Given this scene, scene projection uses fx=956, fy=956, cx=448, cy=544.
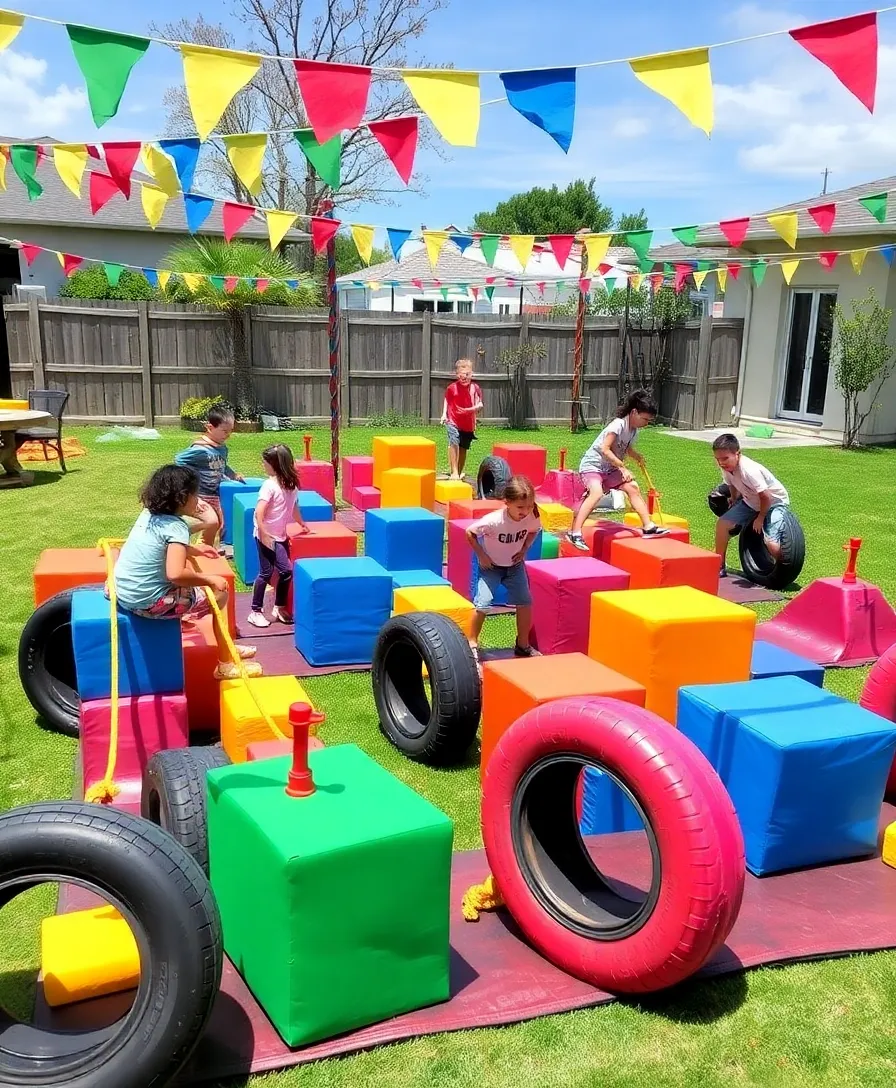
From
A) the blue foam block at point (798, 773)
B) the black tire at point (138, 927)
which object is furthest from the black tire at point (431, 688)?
the black tire at point (138, 927)

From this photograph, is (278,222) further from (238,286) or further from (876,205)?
(238,286)

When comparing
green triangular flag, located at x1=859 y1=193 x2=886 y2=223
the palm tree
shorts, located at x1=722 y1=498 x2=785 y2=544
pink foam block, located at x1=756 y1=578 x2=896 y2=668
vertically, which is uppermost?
green triangular flag, located at x1=859 y1=193 x2=886 y2=223

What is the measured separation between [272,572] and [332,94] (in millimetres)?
3430

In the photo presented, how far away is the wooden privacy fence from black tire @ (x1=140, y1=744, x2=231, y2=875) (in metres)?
14.7

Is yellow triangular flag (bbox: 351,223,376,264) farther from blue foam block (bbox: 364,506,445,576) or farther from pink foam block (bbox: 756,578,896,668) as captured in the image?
pink foam block (bbox: 756,578,896,668)

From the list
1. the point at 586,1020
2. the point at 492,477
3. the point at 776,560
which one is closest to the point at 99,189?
the point at 492,477

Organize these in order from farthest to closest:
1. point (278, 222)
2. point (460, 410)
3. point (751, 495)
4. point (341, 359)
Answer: point (341, 359), point (460, 410), point (278, 222), point (751, 495)

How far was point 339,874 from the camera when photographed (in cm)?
283

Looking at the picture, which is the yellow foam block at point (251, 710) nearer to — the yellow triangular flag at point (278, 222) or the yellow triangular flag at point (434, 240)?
the yellow triangular flag at point (278, 222)

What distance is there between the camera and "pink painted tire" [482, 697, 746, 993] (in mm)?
2971

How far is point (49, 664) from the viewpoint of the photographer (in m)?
5.49

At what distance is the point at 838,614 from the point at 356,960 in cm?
496

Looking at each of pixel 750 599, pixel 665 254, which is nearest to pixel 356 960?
pixel 750 599

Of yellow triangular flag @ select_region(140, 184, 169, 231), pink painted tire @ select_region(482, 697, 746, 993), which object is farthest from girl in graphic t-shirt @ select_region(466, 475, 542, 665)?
yellow triangular flag @ select_region(140, 184, 169, 231)
